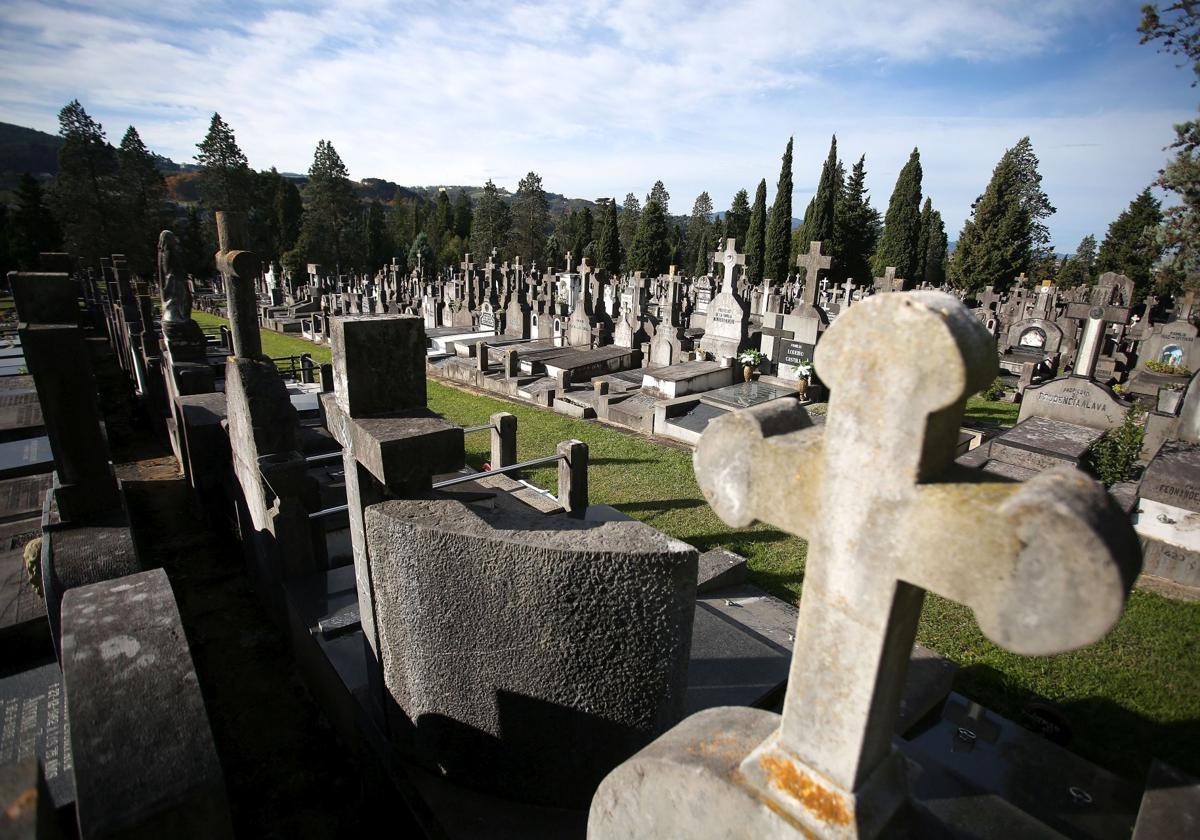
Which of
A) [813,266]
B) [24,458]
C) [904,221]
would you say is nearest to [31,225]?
[24,458]

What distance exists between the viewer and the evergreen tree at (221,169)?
43375 millimetres

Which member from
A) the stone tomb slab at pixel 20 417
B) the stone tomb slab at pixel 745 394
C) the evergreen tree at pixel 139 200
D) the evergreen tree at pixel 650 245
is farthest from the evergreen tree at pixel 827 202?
the evergreen tree at pixel 139 200

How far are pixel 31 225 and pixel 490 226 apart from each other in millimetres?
33446

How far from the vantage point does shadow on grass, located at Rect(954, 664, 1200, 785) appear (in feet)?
14.1

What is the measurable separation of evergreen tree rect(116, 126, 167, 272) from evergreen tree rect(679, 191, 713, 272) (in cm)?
4399

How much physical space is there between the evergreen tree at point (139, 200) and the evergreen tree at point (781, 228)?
43393 millimetres

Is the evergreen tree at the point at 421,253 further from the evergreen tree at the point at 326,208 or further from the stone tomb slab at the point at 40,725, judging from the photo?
the stone tomb slab at the point at 40,725

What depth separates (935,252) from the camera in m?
54.8

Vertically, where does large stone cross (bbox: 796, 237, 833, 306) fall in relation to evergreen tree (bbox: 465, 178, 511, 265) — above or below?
below

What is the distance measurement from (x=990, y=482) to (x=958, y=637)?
5.63 m

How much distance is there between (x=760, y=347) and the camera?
51.2 feet

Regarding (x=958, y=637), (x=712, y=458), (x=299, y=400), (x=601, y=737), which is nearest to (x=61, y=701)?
(x=601, y=737)

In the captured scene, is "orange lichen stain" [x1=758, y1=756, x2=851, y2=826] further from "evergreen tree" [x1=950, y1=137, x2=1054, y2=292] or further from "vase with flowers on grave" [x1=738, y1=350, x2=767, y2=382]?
"evergreen tree" [x1=950, y1=137, x2=1054, y2=292]

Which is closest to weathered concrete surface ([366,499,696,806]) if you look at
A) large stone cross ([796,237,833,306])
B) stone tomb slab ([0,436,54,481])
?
stone tomb slab ([0,436,54,481])
